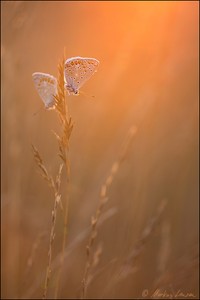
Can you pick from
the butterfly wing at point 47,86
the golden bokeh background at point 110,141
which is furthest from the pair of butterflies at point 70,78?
the golden bokeh background at point 110,141

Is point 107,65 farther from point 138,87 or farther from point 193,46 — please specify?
point 193,46

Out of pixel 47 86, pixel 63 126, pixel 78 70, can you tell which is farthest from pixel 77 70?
pixel 63 126

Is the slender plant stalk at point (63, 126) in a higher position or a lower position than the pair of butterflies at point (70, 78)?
lower

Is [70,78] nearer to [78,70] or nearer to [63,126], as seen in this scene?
[78,70]

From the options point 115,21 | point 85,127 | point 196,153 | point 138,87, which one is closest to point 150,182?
point 196,153

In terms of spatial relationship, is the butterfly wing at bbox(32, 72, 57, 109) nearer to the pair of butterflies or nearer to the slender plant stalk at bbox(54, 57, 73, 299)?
the pair of butterflies

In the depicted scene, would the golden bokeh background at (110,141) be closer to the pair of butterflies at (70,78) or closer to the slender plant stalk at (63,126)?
the pair of butterflies at (70,78)
